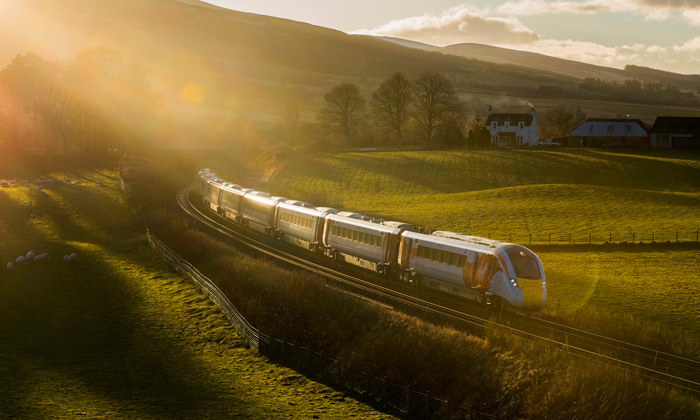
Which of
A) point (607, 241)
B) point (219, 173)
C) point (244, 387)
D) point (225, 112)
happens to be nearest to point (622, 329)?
point (244, 387)

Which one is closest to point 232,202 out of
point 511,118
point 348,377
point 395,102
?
point 348,377

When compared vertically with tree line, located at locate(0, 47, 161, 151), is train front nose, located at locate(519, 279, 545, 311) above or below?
below

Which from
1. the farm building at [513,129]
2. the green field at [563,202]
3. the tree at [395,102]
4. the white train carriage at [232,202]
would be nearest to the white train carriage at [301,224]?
the white train carriage at [232,202]

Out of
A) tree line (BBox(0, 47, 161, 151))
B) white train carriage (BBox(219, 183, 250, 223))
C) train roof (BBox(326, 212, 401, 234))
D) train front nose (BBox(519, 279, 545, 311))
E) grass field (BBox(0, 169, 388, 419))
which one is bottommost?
grass field (BBox(0, 169, 388, 419))

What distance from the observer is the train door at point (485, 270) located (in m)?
30.6

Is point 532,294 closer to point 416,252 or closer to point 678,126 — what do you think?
point 416,252

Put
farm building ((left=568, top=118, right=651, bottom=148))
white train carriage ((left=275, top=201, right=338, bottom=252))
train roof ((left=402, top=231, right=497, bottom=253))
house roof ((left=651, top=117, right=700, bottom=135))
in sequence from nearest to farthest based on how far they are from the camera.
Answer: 1. train roof ((left=402, top=231, right=497, bottom=253))
2. white train carriage ((left=275, top=201, right=338, bottom=252))
3. house roof ((left=651, top=117, right=700, bottom=135))
4. farm building ((left=568, top=118, right=651, bottom=148))

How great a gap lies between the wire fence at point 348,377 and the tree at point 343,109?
95298 mm

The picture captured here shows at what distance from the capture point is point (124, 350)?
30891 millimetres

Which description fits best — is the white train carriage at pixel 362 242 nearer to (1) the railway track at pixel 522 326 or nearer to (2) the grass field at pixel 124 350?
(1) the railway track at pixel 522 326

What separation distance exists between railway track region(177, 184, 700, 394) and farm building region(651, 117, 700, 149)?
92227 mm

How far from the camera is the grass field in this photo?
24.2 meters

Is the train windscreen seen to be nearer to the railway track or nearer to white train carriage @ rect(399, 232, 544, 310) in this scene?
white train carriage @ rect(399, 232, 544, 310)

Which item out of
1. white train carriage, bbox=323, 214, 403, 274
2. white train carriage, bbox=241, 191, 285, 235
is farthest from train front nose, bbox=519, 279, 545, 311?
white train carriage, bbox=241, 191, 285, 235
